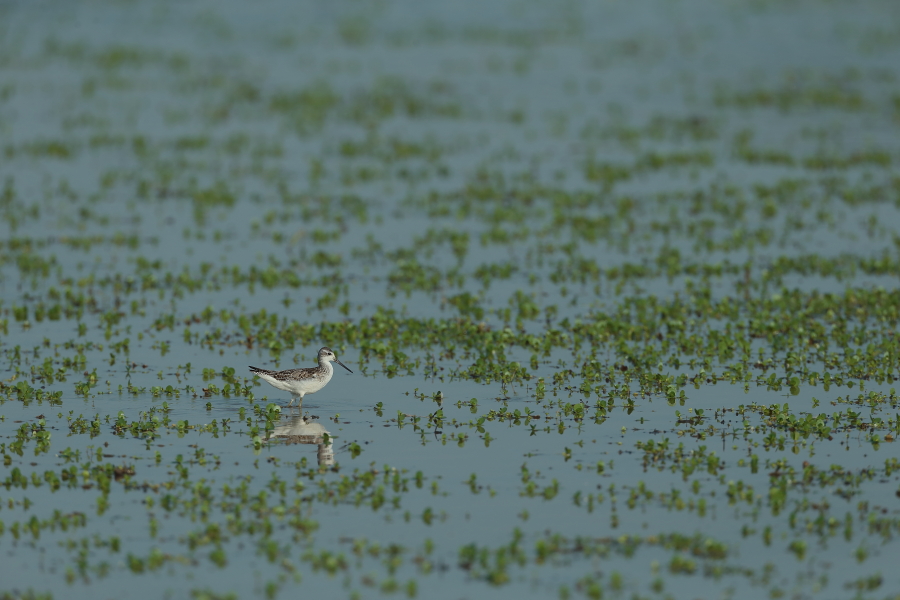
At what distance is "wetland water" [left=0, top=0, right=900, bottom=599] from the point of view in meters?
13.1

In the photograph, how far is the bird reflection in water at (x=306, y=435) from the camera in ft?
52.1

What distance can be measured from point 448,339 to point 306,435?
16.7ft

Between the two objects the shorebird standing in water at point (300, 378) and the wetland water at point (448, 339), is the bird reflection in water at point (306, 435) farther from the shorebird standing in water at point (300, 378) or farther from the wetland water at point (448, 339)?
the shorebird standing in water at point (300, 378)

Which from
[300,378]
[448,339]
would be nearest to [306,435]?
[300,378]

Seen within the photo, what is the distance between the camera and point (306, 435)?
1669cm

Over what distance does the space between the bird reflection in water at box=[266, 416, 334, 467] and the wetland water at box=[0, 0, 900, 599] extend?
10 centimetres

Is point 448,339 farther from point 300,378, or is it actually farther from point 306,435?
point 306,435

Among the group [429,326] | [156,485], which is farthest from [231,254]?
[156,485]

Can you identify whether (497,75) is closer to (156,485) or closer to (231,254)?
(231,254)

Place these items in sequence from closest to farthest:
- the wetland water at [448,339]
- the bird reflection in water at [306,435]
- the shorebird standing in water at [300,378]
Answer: the wetland water at [448,339] → the bird reflection in water at [306,435] → the shorebird standing in water at [300,378]

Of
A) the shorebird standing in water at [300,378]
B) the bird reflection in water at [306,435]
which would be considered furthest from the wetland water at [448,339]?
the shorebird standing in water at [300,378]

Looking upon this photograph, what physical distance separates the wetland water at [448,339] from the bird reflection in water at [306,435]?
96mm

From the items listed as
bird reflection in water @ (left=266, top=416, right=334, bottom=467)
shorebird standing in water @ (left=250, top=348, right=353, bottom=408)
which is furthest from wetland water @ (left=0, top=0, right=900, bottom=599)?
shorebird standing in water @ (left=250, top=348, right=353, bottom=408)

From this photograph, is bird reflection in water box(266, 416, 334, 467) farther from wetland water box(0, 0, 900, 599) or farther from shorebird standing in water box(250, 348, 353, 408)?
shorebird standing in water box(250, 348, 353, 408)
